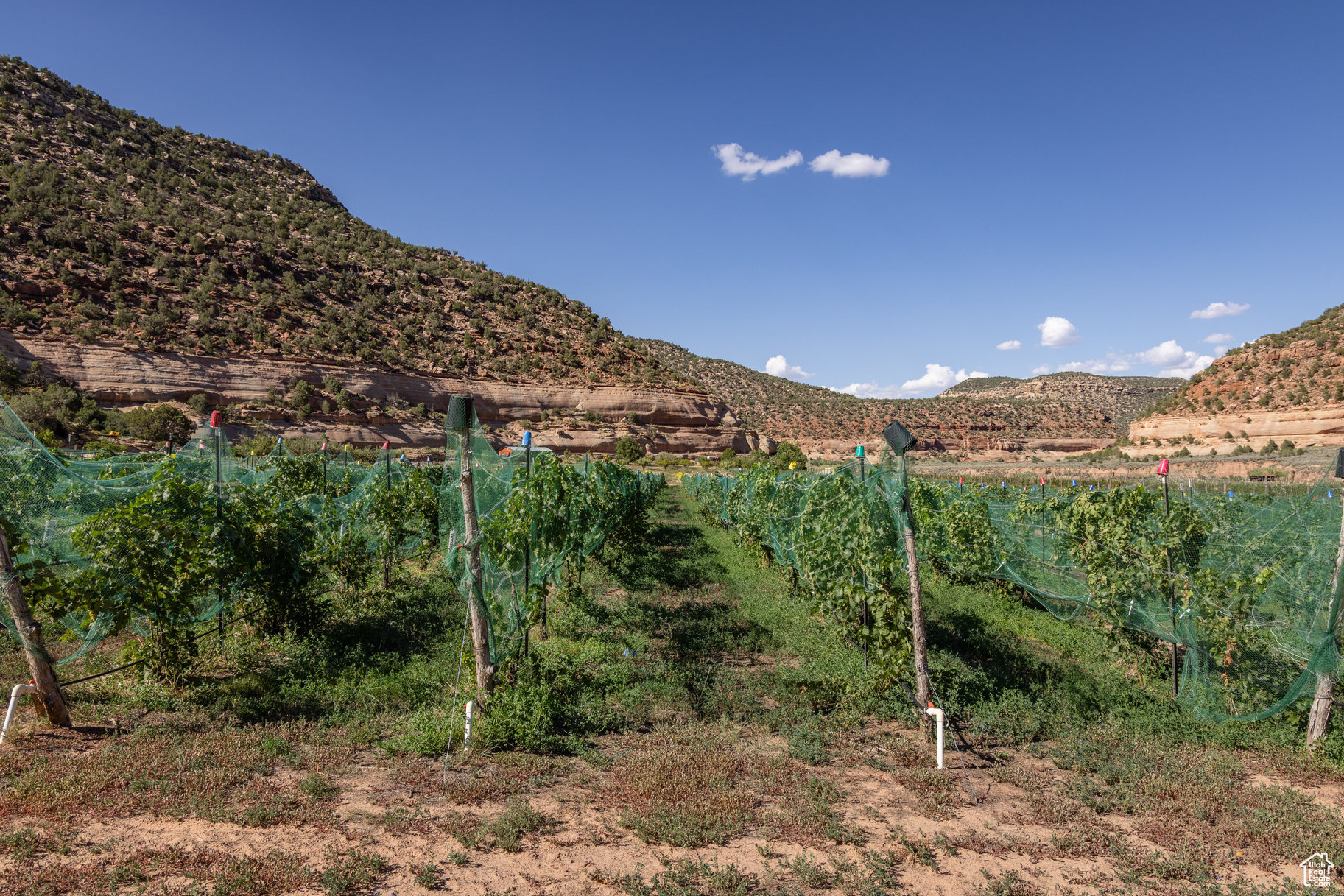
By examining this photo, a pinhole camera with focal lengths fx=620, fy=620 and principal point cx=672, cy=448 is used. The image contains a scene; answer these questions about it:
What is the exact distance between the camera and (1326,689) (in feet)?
15.3

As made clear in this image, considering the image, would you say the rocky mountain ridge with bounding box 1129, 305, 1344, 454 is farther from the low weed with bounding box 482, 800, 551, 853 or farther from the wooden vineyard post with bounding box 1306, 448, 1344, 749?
the low weed with bounding box 482, 800, 551, 853

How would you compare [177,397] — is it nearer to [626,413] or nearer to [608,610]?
[626,413]

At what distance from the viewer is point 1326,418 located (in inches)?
1464

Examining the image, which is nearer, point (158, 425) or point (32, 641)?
point (32, 641)

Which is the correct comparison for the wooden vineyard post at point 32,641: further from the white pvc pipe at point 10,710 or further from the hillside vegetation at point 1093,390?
the hillside vegetation at point 1093,390

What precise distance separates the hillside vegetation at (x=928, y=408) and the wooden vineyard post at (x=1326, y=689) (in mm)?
53427

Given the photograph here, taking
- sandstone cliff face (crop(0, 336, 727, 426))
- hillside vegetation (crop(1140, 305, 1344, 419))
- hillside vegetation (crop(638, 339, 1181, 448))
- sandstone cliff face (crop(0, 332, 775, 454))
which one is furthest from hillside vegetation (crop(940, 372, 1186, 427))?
sandstone cliff face (crop(0, 336, 727, 426))

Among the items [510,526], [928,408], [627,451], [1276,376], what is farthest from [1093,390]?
[510,526]

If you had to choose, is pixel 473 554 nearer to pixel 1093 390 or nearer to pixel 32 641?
pixel 32 641

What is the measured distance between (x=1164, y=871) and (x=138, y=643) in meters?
7.59

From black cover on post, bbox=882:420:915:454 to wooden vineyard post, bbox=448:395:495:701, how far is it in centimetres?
334

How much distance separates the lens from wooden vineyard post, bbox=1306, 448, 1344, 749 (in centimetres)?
461

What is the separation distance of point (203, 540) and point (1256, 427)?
55.6m

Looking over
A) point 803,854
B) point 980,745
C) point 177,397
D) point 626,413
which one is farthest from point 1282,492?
point 177,397
